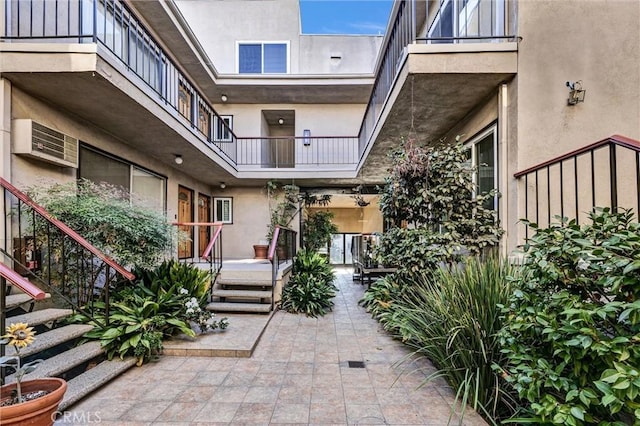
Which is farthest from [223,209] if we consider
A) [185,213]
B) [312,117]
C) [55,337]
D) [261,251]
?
[55,337]

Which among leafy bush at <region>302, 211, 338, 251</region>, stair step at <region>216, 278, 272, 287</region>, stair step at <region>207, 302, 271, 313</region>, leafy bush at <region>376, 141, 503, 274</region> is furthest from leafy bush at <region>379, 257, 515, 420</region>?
leafy bush at <region>302, 211, 338, 251</region>

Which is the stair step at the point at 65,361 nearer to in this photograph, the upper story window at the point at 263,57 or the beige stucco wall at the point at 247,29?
the beige stucco wall at the point at 247,29

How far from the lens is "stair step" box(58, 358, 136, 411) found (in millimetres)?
2746

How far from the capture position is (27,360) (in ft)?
9.95

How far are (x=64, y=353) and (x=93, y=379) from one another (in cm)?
50

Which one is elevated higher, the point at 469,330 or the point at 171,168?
the point at 171,168

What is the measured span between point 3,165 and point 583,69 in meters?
6.74

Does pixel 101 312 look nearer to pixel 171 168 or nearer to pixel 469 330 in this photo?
pixel 469 330

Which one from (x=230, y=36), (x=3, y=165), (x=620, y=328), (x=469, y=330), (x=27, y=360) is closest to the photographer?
(x=620, y=328)

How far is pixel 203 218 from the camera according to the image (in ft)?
36.3

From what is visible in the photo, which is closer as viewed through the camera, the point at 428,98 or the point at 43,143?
the point at 43,143

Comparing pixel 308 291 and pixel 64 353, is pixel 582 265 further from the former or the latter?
pixel 308 291

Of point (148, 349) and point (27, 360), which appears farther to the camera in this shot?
point (148, 349)

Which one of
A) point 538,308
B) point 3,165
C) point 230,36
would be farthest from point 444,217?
point 230,36
